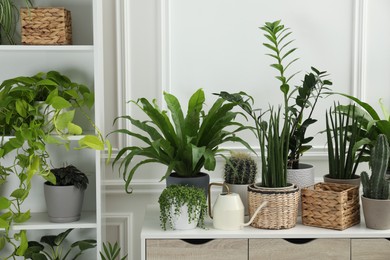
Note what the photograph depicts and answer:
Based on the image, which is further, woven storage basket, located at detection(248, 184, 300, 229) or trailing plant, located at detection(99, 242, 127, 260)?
trailing plant, located at detection(99, 242, 127, 260)

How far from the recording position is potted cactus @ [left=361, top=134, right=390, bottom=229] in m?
2.42

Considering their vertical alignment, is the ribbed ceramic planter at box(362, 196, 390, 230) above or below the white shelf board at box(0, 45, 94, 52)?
below

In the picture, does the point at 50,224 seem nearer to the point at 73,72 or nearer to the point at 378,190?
the point at 73,72

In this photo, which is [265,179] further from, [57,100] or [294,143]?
[57,100]

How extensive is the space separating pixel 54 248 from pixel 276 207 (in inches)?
46.0

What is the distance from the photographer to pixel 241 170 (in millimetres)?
2670

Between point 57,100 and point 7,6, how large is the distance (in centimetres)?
51

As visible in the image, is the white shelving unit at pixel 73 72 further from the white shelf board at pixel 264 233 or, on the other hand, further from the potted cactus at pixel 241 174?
the potted cactus at pixel 241 174

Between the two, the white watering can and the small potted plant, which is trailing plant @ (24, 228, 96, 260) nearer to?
the small potted plant

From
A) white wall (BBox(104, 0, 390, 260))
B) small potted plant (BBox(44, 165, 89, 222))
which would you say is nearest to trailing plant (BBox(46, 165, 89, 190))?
small potted plant (BBox(44, 165, 89, 222))

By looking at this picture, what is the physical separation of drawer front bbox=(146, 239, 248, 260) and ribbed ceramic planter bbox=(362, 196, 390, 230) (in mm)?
505

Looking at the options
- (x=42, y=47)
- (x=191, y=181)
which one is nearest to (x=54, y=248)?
(x=191, y=181)

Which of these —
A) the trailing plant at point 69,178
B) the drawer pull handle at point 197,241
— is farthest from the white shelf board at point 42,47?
the drawer pull handle at point 197,241

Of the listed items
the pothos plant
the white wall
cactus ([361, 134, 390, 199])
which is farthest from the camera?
the white wall
